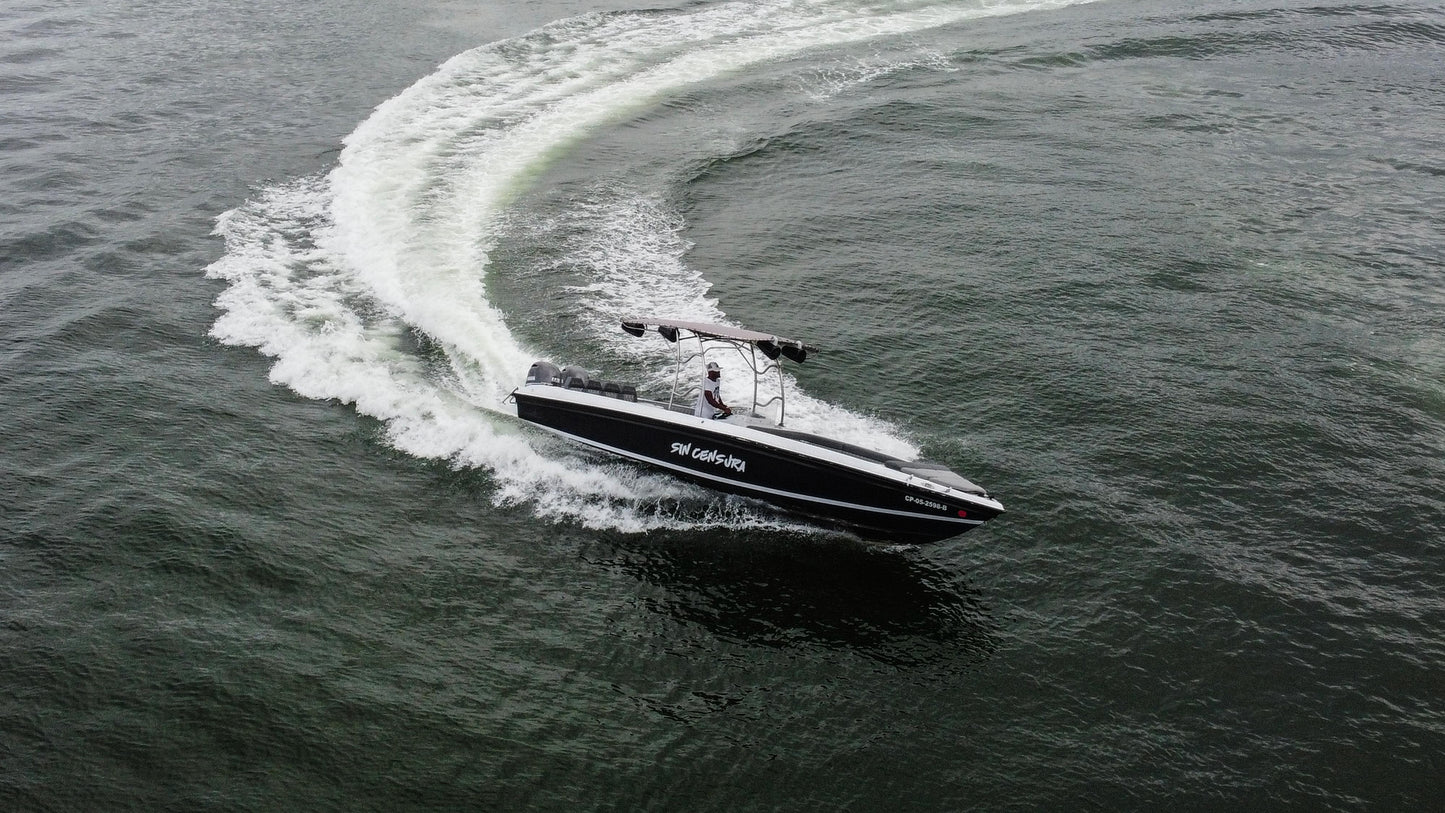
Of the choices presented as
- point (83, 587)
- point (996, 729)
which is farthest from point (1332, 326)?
point (83, 587)

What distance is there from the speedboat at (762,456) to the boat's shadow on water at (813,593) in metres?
0.73

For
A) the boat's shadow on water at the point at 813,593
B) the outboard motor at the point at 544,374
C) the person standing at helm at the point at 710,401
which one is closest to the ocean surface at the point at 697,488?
the boat's shadow on water at the point at 813,593

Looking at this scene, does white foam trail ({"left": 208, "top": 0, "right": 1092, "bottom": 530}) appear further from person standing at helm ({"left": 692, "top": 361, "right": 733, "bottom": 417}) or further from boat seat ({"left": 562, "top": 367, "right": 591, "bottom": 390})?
person standing at helm ({"left": 692, "top": 361, "right": 733, "bottom": 417})

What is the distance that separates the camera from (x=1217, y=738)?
14.6 m

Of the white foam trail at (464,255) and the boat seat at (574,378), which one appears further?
the white foam trail at (464,255)

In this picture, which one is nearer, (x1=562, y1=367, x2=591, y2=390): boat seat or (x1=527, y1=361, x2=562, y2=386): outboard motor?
(x1=562, y1=367, x2=591, y2=390): boat seat

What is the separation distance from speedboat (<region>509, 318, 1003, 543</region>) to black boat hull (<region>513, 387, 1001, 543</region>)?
2 centimetres

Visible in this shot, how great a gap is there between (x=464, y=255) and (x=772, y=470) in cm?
1368

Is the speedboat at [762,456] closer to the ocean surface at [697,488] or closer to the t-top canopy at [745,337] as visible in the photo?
the t-top canopy at [745,337]

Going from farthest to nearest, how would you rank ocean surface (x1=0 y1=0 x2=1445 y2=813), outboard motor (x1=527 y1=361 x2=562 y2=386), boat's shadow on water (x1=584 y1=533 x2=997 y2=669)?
outboard motor (x1=527 y1=361 x2=562 y2=386) < boat's shadow on water (x1=584 y1=533 x2=997 y2=669) < ocean surface (x1=0 y1=0 x2=1445 y2=813)

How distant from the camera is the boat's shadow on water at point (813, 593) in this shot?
16.5m

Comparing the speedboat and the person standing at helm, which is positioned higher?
the person standing at helm

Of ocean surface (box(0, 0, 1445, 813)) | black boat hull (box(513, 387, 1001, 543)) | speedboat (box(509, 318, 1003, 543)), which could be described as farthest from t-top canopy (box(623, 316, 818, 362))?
ocean surface (box(0, 0, 1445, 813))

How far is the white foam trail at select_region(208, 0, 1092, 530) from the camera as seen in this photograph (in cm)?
2066
